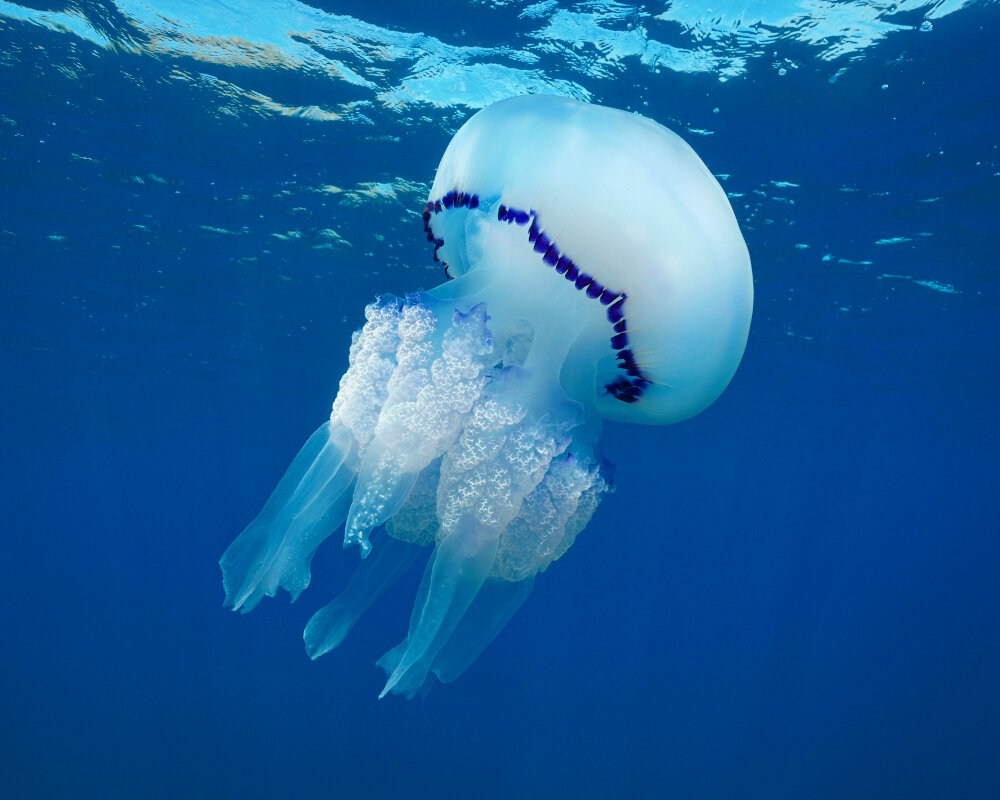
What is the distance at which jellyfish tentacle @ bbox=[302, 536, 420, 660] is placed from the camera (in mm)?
2068

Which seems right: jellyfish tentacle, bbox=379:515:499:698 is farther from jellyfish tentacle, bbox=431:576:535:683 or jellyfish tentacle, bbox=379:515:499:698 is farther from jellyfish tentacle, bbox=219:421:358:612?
jellyfish tentacle, bbox=219:421:358:612

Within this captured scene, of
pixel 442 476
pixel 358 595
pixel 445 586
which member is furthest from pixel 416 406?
pixel 358 595

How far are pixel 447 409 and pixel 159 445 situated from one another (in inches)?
1299

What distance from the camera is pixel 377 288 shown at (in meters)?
12.2

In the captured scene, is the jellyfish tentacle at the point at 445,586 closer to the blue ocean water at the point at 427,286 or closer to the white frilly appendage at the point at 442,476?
the white frilly appendage at the point at 442,476

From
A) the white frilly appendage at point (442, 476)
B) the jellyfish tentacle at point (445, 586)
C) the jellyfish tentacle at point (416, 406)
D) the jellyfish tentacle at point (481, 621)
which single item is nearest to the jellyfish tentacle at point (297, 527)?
the white frilly appendage at point (442, 476)

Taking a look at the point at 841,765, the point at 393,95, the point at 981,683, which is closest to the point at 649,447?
the point at 841,765

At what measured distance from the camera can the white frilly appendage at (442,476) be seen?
71.9 inches

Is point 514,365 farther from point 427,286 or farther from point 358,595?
point 427,286

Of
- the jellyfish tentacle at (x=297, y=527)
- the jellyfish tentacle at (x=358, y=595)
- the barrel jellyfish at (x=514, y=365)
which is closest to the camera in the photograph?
the barrel jellyfish at (x=514, y=365)

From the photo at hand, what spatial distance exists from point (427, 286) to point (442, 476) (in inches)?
422

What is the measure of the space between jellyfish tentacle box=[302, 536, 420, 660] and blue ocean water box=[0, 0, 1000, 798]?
4.25 m

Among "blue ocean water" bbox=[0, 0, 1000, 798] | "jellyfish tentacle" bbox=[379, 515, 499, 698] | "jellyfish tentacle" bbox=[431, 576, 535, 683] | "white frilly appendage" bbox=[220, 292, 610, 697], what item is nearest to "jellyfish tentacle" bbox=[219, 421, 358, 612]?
"white frilly appendage" bbox=[220, 292, 610, 697]

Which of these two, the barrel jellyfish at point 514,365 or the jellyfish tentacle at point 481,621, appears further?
the jellyfish tentacle at point 481,621
